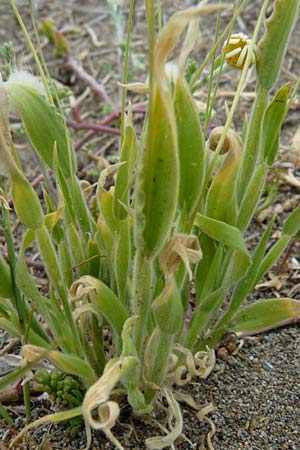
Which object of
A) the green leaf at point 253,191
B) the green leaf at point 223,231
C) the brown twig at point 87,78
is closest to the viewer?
the green leaf at point 223,231

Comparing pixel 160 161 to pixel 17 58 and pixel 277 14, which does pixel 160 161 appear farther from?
pixel 17 58

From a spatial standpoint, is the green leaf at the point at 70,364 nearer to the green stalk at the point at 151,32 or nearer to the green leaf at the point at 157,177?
the green leaf at the point at 157,177

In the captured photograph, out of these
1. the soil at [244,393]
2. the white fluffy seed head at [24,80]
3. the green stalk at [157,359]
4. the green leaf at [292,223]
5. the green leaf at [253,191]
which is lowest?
the soil at [244,393]

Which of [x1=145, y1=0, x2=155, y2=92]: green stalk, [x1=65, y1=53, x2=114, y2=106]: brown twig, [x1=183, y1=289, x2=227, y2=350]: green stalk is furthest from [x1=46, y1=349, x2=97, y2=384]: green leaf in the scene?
[x1=65, y1=53, x2=114, y2=106]: brown twig

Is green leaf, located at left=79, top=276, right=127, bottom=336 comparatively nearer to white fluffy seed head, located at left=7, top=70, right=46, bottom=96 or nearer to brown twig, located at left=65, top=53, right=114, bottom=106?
white fluffy seed head, located at left=7, top=70, right=46, bottom=96

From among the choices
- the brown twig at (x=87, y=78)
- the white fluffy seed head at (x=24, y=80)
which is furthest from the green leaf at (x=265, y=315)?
the brown twig at (x=87, y=78)

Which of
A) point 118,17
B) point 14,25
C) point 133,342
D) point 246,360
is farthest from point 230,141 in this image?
point 14,25
